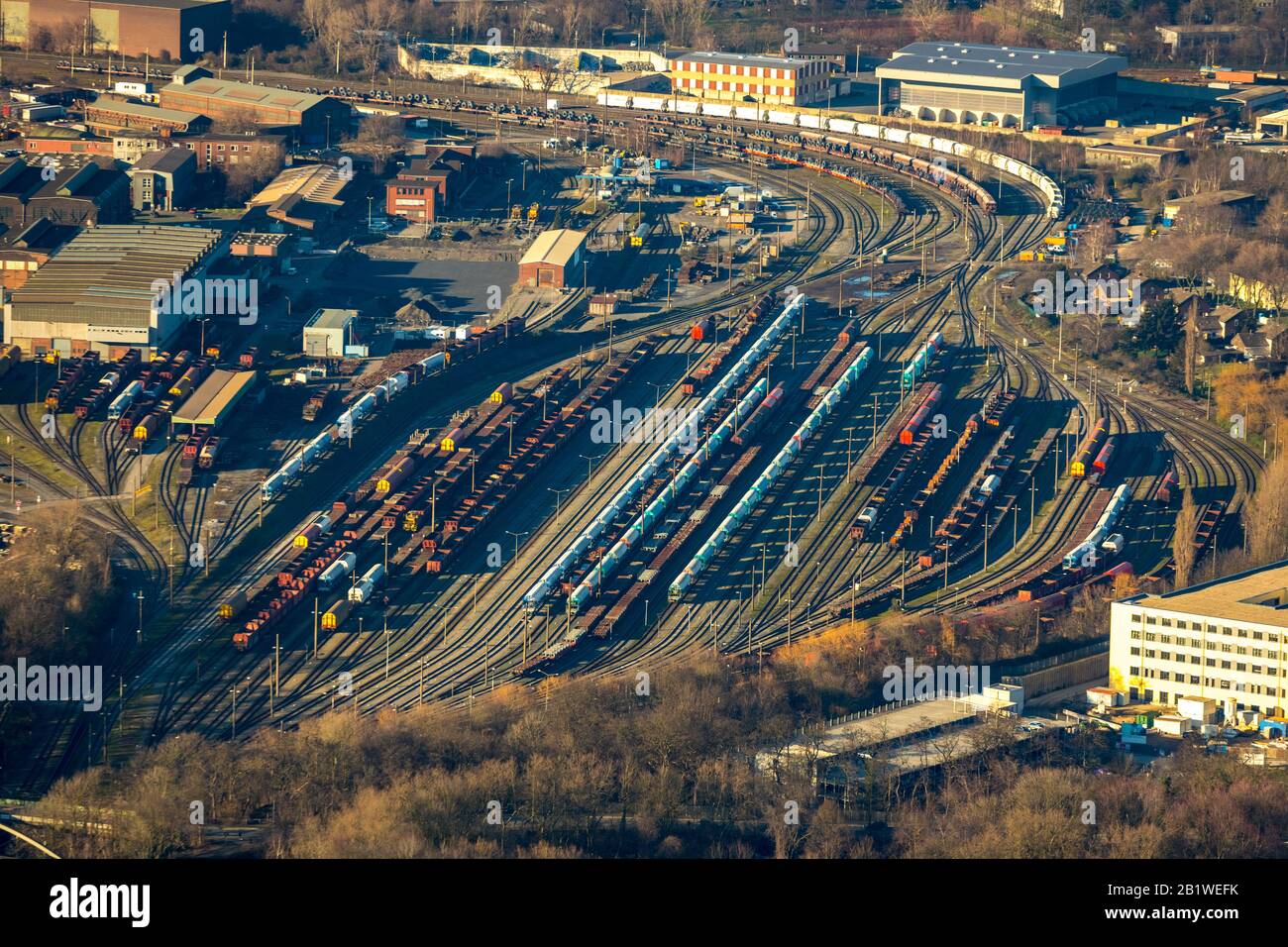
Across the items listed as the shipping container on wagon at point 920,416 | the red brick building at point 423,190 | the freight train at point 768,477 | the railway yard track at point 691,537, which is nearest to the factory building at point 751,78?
the red brick building at point 423,190

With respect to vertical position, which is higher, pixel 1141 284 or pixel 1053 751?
pixel 1141 284

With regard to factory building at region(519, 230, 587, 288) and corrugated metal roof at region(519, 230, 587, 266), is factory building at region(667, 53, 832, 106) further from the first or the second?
factory building at region(519, 230, 587, 288)

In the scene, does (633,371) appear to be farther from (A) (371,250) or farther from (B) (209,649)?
(B) (209,649)

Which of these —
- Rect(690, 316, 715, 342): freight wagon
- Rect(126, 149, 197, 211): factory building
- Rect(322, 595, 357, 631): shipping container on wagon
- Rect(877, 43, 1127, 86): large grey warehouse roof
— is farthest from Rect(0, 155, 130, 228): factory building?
Rect(877, 43, 1127, 86): large grey warehouse roof

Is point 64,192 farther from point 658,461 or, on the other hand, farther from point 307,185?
point 658,461

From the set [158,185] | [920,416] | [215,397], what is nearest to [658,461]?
[920,416]
